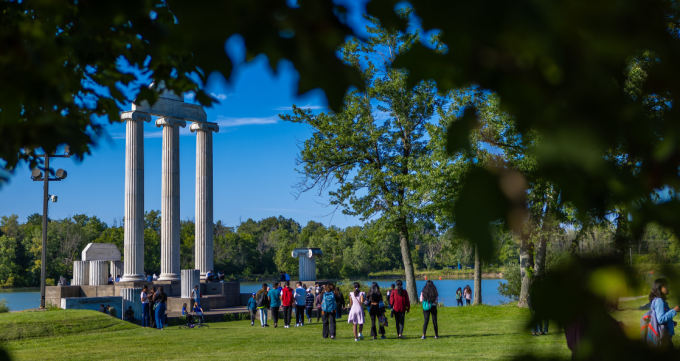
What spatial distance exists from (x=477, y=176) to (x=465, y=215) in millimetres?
90

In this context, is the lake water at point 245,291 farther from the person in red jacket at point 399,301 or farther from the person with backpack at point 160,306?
the person in red jacket at point 399,301

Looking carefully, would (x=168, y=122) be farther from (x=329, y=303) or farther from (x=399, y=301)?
(x=399, y=301)

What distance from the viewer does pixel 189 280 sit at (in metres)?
28.2

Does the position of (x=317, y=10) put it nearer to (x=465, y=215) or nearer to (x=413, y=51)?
(x=413, y=51)

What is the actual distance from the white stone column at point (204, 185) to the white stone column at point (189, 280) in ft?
21.5

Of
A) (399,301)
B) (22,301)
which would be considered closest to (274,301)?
(399,301)

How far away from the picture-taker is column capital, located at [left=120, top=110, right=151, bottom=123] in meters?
31.4

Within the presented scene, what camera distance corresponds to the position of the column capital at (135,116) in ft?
103

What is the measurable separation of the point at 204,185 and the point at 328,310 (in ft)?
69.7

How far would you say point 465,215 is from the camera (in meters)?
1.12

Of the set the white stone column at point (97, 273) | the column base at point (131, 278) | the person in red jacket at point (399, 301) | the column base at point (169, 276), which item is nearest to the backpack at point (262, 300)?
the person in red jacket at point (399, 301)

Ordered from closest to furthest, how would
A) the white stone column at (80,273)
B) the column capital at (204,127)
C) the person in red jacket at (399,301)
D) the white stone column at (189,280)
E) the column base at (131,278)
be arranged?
1. the person in red jacket at (399,301)
2. the white stone column at (189,280)
3. the white stone column at (80,273)
4. the column base at (131,278)
5. the column capital at (204,127)

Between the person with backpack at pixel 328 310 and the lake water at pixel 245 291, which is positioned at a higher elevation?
the person with backpack at pixel 328 310

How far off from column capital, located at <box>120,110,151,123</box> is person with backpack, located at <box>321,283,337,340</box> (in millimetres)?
19933
